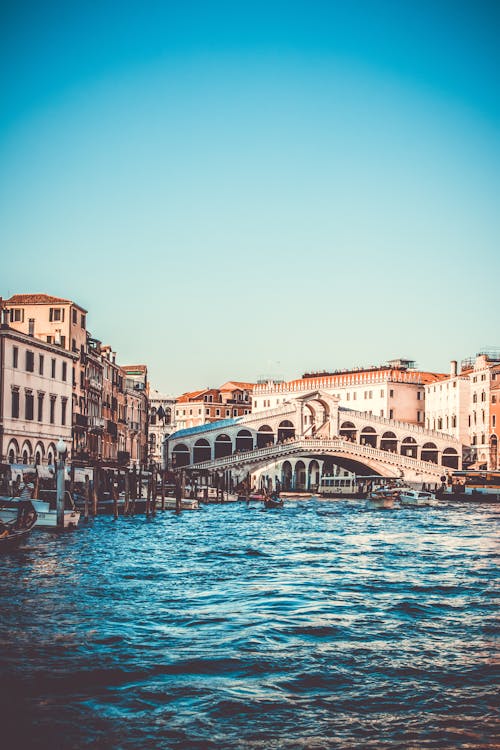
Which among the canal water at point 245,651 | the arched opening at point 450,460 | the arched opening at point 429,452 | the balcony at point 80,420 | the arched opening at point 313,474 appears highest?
the balcony at point 80,420

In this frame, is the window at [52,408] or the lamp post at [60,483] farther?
the window at [52,408]

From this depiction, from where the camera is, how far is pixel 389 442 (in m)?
72.6

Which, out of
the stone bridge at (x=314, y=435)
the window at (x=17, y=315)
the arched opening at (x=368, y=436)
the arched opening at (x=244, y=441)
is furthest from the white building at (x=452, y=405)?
the window at (x=17, y=315)

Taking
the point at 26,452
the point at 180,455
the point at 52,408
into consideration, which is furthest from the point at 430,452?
the point at 26,452

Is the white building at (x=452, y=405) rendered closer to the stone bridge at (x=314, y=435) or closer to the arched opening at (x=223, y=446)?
the stone bridge at (x=314, y=435)

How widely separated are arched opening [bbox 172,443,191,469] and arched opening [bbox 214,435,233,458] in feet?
7.40

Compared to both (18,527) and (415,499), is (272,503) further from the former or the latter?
(18,527)

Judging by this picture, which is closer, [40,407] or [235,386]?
[40,407]

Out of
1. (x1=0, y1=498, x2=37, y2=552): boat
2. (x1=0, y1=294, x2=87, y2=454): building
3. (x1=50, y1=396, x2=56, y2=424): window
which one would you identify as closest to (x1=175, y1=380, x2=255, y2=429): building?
(x1=0, y1=294, x2=87, y2=454): building

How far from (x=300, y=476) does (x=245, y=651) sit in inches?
2795

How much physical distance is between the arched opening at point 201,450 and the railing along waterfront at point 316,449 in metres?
7.13

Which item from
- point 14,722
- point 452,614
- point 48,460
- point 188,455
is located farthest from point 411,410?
point 14,722

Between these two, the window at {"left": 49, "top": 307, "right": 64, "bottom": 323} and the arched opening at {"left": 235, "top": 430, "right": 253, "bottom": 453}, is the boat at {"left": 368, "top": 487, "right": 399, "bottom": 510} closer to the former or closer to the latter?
the window at {"left": 49, "top": 307, "right": 64, "bottom": 323}

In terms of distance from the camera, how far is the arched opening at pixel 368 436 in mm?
71812
